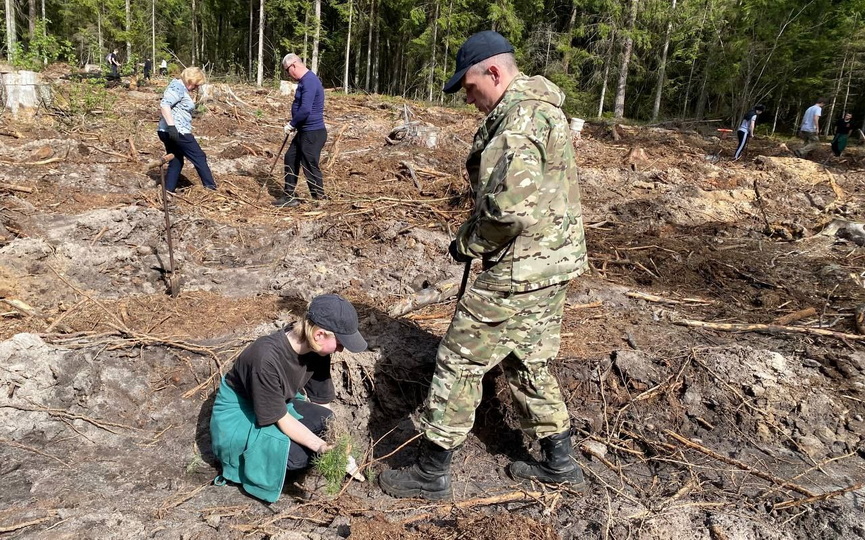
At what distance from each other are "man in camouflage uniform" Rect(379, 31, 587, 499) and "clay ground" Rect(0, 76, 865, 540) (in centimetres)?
34

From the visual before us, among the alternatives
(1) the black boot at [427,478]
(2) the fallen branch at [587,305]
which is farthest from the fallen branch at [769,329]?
(1) the black boot at [427,478]

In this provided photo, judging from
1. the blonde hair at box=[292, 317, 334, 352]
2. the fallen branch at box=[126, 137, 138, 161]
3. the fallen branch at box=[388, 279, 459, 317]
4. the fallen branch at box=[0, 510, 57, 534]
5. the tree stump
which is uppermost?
the tree stump

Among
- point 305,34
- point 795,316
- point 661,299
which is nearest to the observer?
point 795,316

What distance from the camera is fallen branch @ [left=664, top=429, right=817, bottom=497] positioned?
2651 millimetres

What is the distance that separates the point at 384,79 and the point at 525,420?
3542cm

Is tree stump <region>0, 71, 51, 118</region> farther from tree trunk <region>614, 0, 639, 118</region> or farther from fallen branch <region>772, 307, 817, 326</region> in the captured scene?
tree trunk <region>614, 0, 639, 118</region>

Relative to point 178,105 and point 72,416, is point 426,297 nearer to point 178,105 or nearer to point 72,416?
→ point 72,416

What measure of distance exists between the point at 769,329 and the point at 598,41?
2431cm

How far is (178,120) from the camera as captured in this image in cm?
602

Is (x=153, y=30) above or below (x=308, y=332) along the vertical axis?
above

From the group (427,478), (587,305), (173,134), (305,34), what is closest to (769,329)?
(587,305)

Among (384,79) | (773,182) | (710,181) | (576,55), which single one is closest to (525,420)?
(710,181)

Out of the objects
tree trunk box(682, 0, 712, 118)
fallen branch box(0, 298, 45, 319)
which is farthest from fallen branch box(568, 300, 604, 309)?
tree trunk box(682, 0, 712, 118)

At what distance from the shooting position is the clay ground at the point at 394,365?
8.38ft
